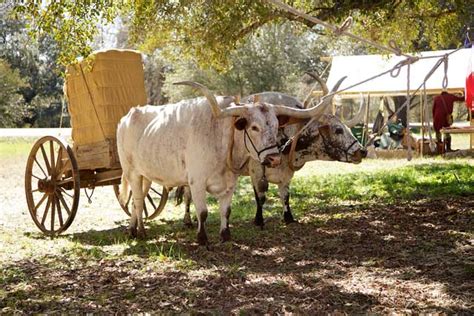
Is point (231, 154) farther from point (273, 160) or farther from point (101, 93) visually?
point (101, 93)

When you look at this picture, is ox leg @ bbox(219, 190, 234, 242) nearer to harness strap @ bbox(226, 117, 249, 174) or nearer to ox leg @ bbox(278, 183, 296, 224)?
harness strap @ bbox(226, 117, 249, 174)

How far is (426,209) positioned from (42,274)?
5.67 m

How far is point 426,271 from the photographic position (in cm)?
629

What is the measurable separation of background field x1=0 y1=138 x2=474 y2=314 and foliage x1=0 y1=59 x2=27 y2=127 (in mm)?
29020

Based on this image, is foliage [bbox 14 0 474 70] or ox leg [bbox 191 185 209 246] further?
foliage [bbox 14 0 474 70]

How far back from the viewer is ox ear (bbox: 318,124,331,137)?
9016 millimetres

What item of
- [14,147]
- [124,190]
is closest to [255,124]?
[124,190]

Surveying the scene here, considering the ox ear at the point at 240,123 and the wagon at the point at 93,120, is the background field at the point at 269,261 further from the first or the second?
the ox ear at the point at 240,123

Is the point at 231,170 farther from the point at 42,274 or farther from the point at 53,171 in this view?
the point at 53,171

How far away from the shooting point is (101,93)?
9.52 metres

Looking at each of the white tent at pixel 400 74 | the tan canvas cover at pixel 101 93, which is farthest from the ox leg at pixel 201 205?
the white tent at pixel 400 74

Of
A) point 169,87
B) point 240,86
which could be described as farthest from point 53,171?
point 169,87

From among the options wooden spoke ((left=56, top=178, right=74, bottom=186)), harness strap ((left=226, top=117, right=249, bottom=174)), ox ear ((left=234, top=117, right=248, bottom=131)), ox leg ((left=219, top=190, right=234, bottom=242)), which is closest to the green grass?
wooden spoke ((left=56, top=178, right=74, bottom=186))

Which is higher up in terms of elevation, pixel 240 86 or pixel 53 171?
pixel 240 86
